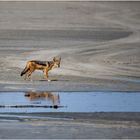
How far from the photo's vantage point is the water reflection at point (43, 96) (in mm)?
11009

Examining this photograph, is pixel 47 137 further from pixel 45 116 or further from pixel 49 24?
pixel 49 24

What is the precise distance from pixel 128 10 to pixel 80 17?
116 inches

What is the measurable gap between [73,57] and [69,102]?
16.0 feet

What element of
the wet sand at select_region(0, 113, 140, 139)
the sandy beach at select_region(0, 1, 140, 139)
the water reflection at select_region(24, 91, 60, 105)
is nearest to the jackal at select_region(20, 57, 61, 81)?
the sandy beach at select_region(0, 1, 140, 139)

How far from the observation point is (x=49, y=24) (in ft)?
71.2

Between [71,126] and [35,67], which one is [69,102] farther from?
[35,67]

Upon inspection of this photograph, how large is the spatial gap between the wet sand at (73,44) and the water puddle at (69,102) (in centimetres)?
49

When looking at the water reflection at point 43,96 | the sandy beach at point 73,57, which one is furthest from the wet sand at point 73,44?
the water reflection at point 43,96

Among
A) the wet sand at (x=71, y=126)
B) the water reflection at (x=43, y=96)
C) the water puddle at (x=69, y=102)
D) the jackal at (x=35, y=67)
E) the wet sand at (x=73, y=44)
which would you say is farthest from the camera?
the jackal at (x=35, y=67)

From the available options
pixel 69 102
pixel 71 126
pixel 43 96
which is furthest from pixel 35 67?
pixel 71 126

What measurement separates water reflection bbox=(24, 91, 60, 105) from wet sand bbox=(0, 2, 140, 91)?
0.41 metres

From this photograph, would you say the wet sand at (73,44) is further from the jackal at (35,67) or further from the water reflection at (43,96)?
the water reflection at (43,96)

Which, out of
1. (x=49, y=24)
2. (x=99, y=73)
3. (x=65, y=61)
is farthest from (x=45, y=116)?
(x=49, y=24)

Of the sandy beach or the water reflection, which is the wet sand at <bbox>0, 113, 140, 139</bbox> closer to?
the sandy beach
